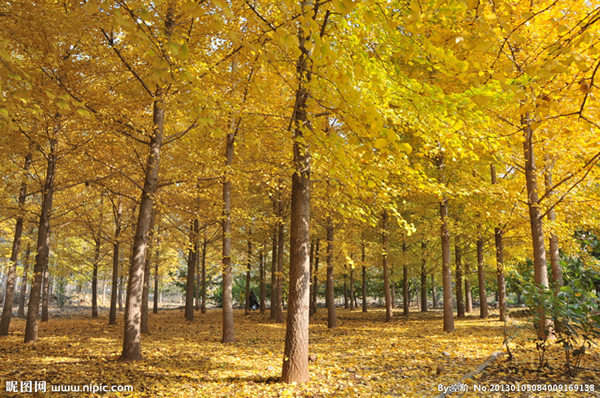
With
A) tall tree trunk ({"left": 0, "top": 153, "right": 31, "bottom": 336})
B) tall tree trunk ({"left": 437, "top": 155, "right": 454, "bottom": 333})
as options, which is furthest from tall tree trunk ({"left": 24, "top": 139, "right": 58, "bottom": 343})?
tall tree trunk ({"left": 437, "top": 155, "right": 454, "bottom": 333})

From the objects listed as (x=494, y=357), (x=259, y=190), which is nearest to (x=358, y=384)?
(x=494, y=357)

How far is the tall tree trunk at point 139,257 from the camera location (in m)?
6.61

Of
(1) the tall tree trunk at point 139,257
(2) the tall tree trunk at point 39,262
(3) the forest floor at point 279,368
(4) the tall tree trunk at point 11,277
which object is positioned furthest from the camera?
(4) the tall tree trunk at point 11,277

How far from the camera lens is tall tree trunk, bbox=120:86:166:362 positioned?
21.7 ft

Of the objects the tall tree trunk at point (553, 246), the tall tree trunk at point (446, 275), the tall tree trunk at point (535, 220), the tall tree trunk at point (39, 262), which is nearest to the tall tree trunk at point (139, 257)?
the tall tree trunk at point (39, 262)

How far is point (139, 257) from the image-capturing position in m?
6.88

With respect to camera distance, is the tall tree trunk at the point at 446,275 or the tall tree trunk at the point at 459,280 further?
the tall tree trunk at the point at 459,280

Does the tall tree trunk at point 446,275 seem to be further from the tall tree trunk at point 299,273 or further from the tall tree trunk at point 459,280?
the tall tree trunk at point 299,273

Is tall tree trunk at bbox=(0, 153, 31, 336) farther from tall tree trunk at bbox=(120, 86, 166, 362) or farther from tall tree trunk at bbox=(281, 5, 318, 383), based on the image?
tall tree trunk at bbox=(281, 5, 318, 383)

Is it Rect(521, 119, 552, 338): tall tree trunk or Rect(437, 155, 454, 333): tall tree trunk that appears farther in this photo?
Rect(437, 155, 454, 333): tall tree trunk

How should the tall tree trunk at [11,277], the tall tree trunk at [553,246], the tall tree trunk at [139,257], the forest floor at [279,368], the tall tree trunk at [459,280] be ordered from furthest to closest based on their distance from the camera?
the tall tree trunk at [459,280], the tall tree trunk at [11,277], the tall tree trunk at [553,246], the tall tree trunk at [139,257], the forest floor at [279,368]

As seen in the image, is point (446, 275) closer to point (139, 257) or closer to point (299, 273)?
point (299, 273)

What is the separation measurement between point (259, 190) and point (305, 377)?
480 inches

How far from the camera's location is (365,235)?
17.5 m
